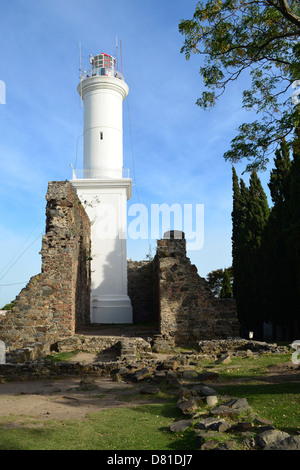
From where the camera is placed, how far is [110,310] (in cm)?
1881

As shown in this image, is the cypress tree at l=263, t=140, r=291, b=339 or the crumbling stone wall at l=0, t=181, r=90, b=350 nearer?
the crumbling stone wall at l=0, t=181, r=90, b=350

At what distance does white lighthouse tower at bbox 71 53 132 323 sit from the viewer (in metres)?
19.2

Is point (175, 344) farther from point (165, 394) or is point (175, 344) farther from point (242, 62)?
point (242, 62)

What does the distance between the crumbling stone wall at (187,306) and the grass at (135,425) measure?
616 centimetres

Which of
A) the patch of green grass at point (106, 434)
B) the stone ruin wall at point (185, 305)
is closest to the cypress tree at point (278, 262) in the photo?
the stone ruin wall at point (185, 305)

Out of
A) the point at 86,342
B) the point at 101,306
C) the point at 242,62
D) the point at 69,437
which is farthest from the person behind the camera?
the point at 101,306

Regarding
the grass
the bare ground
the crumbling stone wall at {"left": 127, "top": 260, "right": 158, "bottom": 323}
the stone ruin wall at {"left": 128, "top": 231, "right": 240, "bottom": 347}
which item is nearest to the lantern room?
the crumbling stone wall at {"left": 127, "top": 260, "right": 158, "bottom": 323}

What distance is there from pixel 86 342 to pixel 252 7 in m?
9.83

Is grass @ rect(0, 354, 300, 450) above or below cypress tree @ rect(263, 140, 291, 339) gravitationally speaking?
below

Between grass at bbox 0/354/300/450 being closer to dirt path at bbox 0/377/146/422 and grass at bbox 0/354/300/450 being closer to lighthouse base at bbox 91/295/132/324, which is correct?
dirt path at bbox 0/377/146/422

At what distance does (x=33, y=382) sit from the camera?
27.9ft

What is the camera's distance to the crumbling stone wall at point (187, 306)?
43.4 ft

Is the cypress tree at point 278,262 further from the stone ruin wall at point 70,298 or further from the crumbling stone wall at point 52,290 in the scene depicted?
the crumbling stone wall at point 52,290
